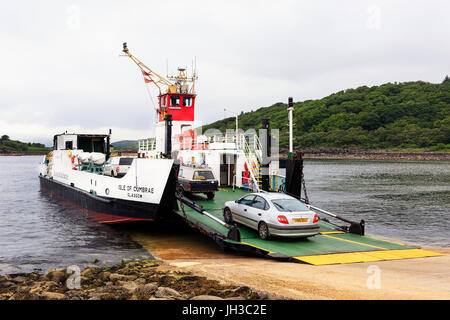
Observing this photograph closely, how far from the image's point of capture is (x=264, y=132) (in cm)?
1897

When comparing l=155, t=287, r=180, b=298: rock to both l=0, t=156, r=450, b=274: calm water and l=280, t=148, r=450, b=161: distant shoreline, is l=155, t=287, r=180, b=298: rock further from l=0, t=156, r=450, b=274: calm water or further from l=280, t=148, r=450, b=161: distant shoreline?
l=280, t=148, r=450, b=161: distant shoreline

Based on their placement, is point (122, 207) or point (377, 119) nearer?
point (122, 207)

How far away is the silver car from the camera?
480 inches

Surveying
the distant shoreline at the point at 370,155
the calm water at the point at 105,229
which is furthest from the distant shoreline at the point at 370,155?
the calm water at the point at 105,229

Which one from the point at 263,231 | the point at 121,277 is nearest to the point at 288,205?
the point at 263,231

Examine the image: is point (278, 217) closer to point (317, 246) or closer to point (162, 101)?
point (317, 246)

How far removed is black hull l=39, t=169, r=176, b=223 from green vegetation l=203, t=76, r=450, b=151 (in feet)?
317

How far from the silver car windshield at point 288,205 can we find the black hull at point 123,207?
4614 mm

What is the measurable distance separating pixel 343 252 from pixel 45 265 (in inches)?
382

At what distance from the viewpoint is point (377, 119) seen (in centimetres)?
14238

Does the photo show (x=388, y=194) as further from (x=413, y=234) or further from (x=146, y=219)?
(x=146, y=219)

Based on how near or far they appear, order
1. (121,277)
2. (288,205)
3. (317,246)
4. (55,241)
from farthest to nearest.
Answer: (55,241), (288,205), (317,246), (121,277)

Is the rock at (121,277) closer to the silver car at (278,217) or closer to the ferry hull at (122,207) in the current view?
→ the silver car at (278,217)

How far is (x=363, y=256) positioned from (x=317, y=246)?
144 cm
